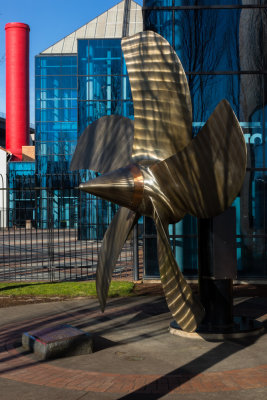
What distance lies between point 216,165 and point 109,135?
2.24 metres

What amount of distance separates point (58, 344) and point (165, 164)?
8.50 ft

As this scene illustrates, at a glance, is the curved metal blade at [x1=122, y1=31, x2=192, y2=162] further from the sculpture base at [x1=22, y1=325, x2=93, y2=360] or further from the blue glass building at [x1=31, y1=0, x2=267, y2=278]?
the blue glass building at [x1=31, y1=0, x2=267, y2=278]

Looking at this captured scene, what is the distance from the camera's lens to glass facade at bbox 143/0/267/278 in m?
13.7

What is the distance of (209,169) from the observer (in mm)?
5980

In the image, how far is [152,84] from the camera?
22.3ft

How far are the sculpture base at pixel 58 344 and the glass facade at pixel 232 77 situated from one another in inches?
274

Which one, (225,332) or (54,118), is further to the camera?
(54,118)

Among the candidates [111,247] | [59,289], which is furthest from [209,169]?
[59,289]

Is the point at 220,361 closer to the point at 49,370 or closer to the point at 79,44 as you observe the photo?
the point at 49,370

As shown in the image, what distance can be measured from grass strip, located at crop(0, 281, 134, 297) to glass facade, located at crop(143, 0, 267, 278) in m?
2.36

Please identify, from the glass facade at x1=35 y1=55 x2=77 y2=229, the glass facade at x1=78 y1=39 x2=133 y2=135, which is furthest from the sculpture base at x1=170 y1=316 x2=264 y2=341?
the glass facade at x1=35 y1=55 x2=77 y2=229

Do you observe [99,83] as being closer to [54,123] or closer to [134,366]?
[54,123]

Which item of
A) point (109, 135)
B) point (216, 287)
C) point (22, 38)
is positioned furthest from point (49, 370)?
point (22, 38)

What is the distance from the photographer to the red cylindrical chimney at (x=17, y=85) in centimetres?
5294
